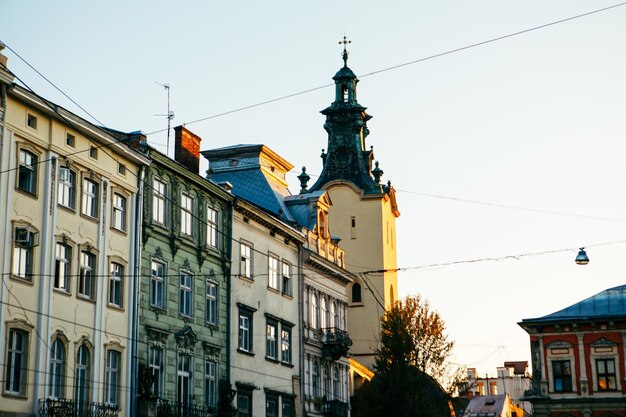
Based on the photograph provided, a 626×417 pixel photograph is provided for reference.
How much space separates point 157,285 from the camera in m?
37.5

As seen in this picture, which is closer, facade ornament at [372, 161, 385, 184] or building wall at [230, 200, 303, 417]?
building wall at [230, 200, 303, 417]

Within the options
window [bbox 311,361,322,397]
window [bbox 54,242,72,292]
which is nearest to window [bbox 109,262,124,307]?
window [bbox 54,242,72,292]

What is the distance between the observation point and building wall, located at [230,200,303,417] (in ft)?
143

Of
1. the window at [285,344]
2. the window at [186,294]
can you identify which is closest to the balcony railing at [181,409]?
the window at [186,294]

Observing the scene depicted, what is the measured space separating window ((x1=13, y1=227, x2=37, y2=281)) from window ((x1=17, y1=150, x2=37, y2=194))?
4.14 ft

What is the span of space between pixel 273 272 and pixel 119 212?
43.3 feet

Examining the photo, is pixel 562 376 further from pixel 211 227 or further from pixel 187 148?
pixel 187 148

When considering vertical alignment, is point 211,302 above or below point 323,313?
below

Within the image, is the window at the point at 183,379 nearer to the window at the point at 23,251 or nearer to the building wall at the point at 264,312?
the building wall at the point at 264,312

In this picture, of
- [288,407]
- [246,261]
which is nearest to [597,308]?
[288,407]

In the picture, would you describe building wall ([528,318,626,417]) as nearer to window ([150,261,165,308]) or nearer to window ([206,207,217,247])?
window ([206,207,217,247])

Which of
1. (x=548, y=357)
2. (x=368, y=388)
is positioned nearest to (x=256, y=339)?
(x=368, y=388)

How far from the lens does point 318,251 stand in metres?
54.8

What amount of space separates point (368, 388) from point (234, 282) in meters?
13.2
